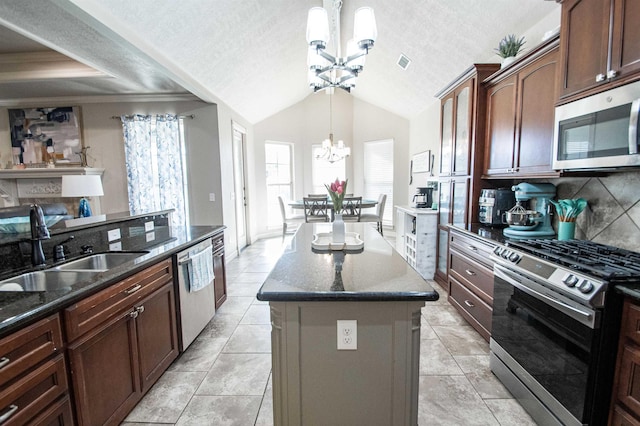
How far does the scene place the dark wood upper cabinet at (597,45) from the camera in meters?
1.45

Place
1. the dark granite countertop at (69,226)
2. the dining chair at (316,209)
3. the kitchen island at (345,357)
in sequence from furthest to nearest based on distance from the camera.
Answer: the dining chair at (316,209)
the dark granite countertop at (69,226)
the kitchen island at (345,357)

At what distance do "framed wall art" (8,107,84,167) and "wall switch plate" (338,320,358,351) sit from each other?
531cm

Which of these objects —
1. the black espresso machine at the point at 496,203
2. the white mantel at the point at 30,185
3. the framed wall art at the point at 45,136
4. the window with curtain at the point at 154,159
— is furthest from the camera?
the framed wall art at the point at 45,136

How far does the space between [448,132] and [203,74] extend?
3.14m

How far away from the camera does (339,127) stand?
755 cm

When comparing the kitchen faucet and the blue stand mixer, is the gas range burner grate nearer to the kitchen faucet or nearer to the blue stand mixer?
the blue stand mixer

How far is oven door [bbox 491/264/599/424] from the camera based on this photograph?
4.74 feet

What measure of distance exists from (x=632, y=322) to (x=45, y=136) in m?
6.89

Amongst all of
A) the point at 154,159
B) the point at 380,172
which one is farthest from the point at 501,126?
the point at 380,172

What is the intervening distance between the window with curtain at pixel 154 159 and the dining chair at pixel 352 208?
282cm

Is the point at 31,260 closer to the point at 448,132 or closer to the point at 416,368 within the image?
the point at 416,368

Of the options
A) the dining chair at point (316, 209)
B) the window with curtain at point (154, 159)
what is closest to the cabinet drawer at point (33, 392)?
the window with curtain at point (154, 159)

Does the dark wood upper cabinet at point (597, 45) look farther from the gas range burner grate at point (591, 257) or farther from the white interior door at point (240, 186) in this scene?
the white interior door at point (240, 186)

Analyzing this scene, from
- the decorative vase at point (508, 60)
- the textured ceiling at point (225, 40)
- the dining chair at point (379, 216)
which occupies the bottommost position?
the dining chair at point (379, 216)
